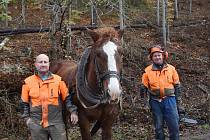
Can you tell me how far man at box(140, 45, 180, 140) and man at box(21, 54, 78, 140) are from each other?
181 centimetres

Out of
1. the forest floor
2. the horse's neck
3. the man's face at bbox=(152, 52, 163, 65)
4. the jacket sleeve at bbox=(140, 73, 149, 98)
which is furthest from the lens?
the forest floor

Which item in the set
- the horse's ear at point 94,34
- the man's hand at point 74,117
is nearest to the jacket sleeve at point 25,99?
the man's hand at point 74,117

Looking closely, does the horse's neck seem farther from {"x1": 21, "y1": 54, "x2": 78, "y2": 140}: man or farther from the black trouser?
the black trouser

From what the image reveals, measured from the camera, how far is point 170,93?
22.3 ft

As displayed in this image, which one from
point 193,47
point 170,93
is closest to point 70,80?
point 170,93

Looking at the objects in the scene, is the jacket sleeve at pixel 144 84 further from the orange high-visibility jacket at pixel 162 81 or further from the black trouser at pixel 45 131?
the black trouser at pixel 45 131

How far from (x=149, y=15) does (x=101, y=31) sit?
23627 millimetres

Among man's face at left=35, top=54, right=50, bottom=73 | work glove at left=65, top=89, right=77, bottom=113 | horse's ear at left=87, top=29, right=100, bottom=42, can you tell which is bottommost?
work glove at left=65, top=89, right=77, bottom=113

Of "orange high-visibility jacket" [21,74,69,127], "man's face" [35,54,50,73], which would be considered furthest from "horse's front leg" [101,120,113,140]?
"man's face" [35,54,50,73]

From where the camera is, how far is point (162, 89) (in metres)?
6.77

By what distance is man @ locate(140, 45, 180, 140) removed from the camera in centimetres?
676

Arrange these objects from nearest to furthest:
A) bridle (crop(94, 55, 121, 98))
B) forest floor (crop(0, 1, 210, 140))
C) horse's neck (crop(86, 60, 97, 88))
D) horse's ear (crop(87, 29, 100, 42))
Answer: bridle (crop(94, 55, 121, 98)) < horse's ear (crop(87, 29, 100, 42)) < horse's neck (crop(86, 60, 97, 88)) < forest floor (crop(0, 1, 210, 140))

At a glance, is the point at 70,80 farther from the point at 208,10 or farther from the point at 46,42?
the point at 208,10

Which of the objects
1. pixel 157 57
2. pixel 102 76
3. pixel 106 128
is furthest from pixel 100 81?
pixel 157 57
